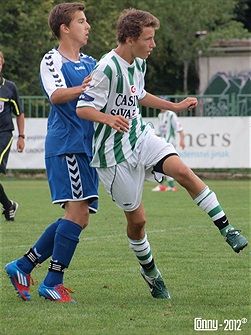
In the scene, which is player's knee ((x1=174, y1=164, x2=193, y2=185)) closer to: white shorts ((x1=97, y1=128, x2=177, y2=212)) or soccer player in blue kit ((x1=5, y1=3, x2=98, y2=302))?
white shorts ((x1=97, y1=128, x2=177, y2=212))

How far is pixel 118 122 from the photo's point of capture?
20.6ft

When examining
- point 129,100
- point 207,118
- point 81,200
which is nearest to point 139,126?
point 129,100

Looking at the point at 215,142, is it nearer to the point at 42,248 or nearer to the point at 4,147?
the point at 4,147

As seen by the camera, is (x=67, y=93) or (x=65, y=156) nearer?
(x=67, y=93)

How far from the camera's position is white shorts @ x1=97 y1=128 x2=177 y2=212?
6.51 m

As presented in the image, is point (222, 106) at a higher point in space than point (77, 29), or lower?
lower

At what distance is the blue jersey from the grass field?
112 cm

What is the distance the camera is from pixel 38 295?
702 cm

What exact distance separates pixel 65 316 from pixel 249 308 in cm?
123

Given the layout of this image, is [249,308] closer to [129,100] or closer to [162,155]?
[162,155]

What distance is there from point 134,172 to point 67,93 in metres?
0.74

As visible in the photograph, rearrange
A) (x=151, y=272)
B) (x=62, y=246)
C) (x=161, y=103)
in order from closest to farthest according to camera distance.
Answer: (x=62, y=246)
(x=151, y=272)
(x=161, y=103)

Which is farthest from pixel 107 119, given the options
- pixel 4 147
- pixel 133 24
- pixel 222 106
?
pixel 222 106

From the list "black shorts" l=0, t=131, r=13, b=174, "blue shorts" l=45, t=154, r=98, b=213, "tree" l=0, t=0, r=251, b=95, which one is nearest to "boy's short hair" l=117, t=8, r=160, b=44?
"blue shorts" l=45, t=154, r=98, b=213
